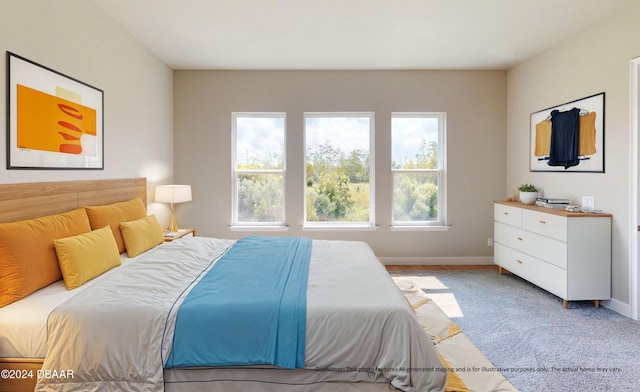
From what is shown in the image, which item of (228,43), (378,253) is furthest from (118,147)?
(378,253)

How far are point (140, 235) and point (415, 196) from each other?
3.49 meters

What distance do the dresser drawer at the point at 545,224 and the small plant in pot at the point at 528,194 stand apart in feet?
0.94

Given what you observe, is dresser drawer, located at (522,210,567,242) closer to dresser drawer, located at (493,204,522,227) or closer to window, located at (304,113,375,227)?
dresser drawer, located at (493,204,522,227)

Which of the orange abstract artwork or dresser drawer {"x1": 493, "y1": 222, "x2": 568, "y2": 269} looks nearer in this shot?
the orange abstract artwork

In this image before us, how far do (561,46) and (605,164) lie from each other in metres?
1.45

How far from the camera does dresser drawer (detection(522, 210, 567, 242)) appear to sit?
322cm

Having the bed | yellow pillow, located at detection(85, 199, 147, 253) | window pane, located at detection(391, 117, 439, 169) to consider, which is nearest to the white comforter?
the bed

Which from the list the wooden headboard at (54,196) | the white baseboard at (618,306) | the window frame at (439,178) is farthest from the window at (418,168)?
the wooden headboard at (54,196)

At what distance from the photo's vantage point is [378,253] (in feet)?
15.7

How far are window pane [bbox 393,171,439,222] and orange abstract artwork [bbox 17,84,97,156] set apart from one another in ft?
11.9

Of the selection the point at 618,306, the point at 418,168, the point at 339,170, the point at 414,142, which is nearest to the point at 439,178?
the point at 418,168

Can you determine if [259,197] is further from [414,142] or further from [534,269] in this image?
[534,269]

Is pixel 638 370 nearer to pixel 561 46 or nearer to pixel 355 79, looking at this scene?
pixel 561 46

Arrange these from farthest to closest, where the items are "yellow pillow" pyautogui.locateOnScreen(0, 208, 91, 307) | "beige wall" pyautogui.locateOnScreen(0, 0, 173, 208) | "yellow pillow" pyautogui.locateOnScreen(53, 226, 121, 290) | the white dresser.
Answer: the white dresser → "beige wall" pyautogui.locateOnScreen(0, 0, 173, 208) → "yellow pillow" pyautogui.locateOnScreen(53, 226, 121, 290) → "yellow pillow" pyautogui.locateOnScreen(0, 208, 91, 307)
